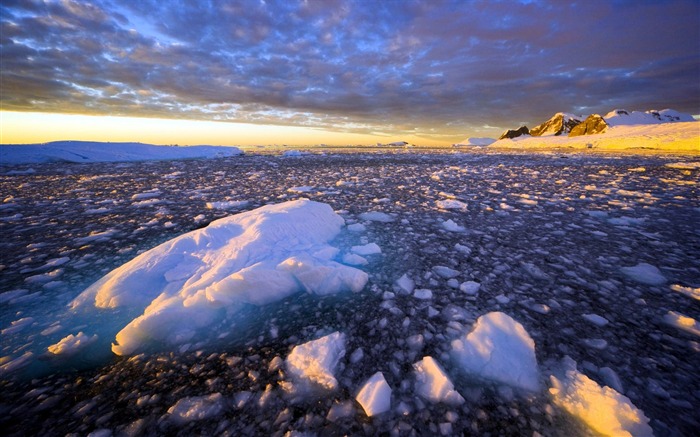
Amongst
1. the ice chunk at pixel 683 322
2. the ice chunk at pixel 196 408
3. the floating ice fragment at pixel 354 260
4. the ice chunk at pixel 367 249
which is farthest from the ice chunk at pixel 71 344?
the ice chunk at pixel 683 322

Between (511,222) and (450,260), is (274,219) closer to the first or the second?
(450,260)

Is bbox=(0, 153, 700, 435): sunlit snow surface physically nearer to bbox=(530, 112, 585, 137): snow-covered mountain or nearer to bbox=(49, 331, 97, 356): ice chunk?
bbox=(49, 331, 97, 356): ice chunk

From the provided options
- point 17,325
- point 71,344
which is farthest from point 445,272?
point 17,325

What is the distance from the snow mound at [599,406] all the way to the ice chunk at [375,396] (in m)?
0.67

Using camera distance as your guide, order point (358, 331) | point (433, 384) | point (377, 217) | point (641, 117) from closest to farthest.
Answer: point (433, 384) < point (358, 331) < point (377, 217) < point (641, 117)

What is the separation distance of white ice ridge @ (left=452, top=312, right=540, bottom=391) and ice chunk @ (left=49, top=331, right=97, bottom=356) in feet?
6.09

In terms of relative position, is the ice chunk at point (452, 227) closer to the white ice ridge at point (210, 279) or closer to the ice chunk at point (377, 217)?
the ice chunk at point (377, 217)

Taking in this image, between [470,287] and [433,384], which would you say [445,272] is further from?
[433,384]

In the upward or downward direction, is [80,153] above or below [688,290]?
above

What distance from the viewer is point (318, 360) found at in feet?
3.99

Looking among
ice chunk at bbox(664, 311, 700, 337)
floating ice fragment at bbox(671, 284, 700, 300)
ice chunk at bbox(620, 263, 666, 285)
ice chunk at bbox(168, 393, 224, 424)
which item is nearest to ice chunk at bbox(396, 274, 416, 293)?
ice chunk at bbox(168, 393, 224, 424)

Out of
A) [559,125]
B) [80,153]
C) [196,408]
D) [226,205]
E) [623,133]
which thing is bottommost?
[196,408]

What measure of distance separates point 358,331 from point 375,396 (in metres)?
0.40

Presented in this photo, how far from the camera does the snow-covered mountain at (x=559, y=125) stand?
56.9m
